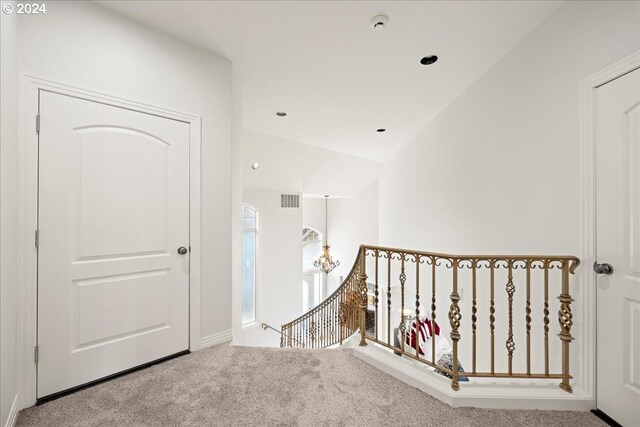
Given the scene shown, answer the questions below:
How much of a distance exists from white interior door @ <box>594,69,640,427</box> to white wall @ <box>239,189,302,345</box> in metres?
5.72

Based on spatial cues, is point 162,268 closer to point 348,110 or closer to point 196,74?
point 196,74

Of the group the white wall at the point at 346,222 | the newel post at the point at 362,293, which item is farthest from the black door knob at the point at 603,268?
the white wall at the point at 346,222

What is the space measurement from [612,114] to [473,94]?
172 cm

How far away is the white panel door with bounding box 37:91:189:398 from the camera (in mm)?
1810

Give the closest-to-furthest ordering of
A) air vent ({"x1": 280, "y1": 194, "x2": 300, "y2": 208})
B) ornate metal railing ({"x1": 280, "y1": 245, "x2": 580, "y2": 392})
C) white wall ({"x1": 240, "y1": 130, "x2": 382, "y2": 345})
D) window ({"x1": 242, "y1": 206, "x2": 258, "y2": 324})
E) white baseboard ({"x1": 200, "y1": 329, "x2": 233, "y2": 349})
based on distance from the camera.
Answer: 1. ornate metal railing ({"x1": 280, "y1": 245, "x2": 580, "y2": 392})
2. white baseboard ({"x1": 200, "y1": 329, "x2": 233, "y2": 349})
3. white wall ({"x1": 240, "y1": 130, "x2": 382, "y2": 345})
4. window ({"x1": 242, "y1": 206, "x2": 258, "y2": 324})
5. air vent ({"x1": 280, "y1": 194, "x2": 300, "y2": 208})

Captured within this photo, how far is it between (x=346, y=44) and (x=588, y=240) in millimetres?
2308

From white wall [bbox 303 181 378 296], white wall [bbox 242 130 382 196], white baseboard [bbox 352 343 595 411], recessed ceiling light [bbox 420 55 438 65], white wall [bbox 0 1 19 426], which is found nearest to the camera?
white wall [bbox 0 1 19 426]

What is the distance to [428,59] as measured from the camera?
2.75 m

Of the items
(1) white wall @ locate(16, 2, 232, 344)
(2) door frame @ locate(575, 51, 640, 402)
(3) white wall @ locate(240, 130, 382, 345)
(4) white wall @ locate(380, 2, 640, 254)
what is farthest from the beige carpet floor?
(3) white wall @ locate(240, 130, 382, 345)

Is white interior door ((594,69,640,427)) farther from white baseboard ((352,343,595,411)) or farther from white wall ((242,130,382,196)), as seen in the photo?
white wall ((242,130,382,196))

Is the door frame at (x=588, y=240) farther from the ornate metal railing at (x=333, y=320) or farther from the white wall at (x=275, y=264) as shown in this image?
the white wall at (x=275, y=264)

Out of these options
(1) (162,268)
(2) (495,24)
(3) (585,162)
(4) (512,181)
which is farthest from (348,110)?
(1) (162,268)

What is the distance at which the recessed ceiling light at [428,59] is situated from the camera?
8.91 feet

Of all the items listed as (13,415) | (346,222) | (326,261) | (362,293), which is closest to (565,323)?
(362,293)
